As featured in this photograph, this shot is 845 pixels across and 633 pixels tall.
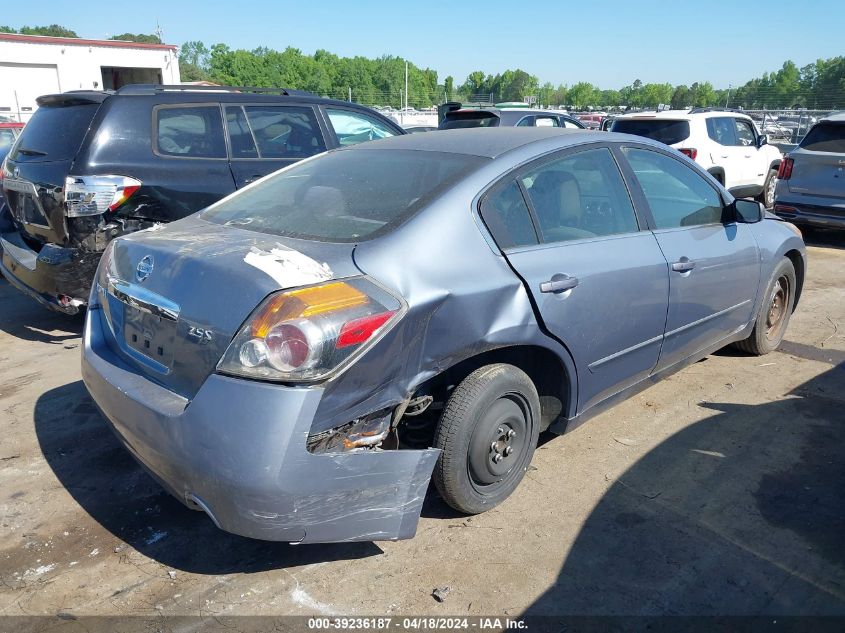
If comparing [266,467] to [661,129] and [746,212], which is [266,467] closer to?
[746,212]

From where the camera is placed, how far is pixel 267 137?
561 centimetres

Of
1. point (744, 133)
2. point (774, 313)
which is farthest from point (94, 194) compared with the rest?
point (744, 133)

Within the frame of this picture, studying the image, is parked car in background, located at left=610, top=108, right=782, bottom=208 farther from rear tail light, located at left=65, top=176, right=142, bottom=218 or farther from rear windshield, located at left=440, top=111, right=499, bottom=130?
rear tail light, located at left=65, top=176, right=142, bottom=218

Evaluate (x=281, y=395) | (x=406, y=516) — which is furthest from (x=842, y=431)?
(x=281, y=395)

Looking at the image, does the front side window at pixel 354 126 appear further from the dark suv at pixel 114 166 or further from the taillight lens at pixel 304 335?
the taillight lens at pixel 304 335

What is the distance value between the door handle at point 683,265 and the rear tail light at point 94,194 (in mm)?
3679

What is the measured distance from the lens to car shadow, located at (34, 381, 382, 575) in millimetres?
2717

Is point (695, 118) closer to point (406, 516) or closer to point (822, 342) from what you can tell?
point (822, 342)

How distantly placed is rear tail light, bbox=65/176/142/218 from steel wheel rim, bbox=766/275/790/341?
4677mm

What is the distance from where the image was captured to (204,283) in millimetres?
2426

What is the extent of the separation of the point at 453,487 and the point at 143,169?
3457 millimetres

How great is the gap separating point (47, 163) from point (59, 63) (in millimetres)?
36238

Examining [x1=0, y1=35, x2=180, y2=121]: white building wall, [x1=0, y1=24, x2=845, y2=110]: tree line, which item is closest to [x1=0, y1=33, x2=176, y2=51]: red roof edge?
[x1=0, y1=35, x2=180, y2=121]: white building wall

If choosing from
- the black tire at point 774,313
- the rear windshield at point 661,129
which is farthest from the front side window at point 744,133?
the black tire at point 774,313
